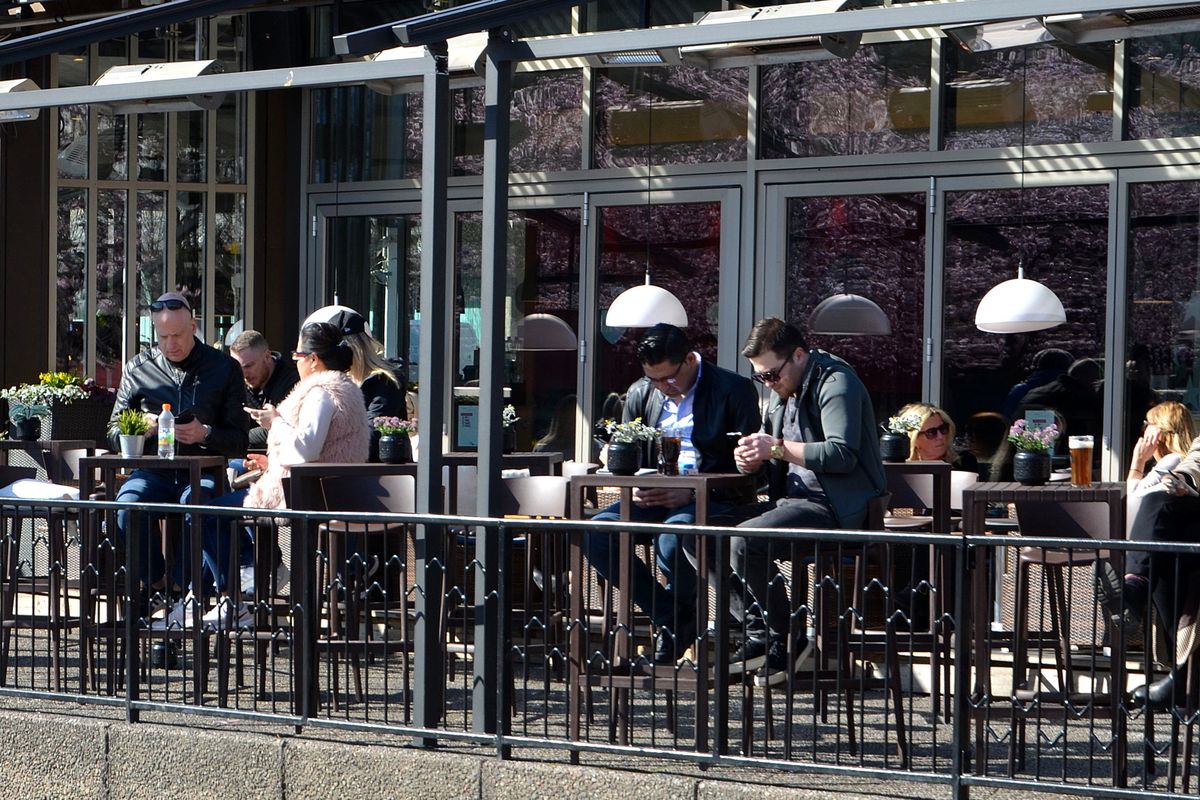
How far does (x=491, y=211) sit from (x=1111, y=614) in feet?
7.98

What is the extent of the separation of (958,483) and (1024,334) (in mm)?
3413

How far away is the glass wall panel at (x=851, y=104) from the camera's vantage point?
457 inches

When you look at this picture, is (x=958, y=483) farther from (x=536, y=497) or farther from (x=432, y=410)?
(x=432, y=410)

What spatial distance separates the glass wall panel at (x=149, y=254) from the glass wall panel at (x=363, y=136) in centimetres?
124

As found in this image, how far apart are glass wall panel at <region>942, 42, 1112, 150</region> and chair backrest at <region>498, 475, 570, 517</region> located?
4.99 meters

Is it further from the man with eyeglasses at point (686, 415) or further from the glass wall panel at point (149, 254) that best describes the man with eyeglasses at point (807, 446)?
the glass wall panel at point (149, 254)

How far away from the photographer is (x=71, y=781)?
6.62 m

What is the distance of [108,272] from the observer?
45.8ft

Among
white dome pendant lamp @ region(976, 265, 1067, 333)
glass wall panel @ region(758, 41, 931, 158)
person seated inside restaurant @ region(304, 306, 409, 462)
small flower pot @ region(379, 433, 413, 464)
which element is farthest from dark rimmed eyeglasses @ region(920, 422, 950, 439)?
glass wall panel @ region(758, 41, 931, 158)

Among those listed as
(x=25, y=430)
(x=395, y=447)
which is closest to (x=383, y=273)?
(x=25, y=430)

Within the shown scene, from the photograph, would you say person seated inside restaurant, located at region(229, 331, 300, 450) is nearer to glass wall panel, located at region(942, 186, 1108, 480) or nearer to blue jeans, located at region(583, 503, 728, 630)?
blue jeans, located at region(583, 503, 728, 630)

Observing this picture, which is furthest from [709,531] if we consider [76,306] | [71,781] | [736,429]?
[76,306]

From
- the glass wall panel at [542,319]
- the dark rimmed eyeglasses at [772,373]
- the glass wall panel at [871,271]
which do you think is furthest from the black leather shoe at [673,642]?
the glass wall panel at [542,319]

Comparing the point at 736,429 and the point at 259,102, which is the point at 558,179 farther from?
the point at 736,429
